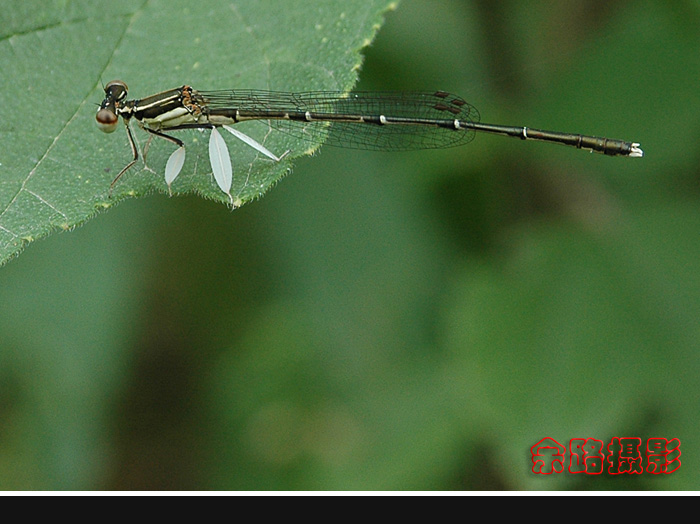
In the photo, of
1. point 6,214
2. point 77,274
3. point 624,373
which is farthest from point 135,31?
point 624,373

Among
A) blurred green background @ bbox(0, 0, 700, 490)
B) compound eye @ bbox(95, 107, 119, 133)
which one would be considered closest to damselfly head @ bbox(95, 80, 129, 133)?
compound eye @ bbox(95, 107, 119, 133)

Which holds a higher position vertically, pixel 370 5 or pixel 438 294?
pixel 370 5

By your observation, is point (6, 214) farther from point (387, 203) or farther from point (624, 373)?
point (624, 373)

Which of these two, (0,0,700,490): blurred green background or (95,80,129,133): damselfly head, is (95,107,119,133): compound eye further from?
(0,0,700,490): blurred green background

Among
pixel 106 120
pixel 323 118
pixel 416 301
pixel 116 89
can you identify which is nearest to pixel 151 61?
pixel 116 89

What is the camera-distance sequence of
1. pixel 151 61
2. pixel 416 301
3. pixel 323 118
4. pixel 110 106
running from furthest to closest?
pixel 416 301
pixel 323 118
pixel 110 106
pixel 151 61

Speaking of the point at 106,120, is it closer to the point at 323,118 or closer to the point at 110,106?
the point at 110,106

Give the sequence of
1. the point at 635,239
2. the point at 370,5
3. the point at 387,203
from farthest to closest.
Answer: the point at 387,203 → the point at 635,239 → the point at 370,5
